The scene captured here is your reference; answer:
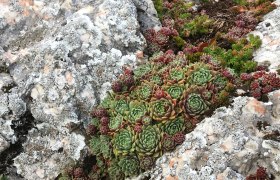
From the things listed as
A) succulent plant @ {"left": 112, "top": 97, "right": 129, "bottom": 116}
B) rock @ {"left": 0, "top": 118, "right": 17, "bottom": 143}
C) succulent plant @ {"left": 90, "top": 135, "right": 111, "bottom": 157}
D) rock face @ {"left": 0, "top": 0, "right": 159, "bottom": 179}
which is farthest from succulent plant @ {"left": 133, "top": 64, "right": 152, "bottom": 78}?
rock @ {"left": 0, "top": 118, "right": 17, "bottom": 143}

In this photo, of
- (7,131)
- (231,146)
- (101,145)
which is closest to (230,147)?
Answer: (231,146)

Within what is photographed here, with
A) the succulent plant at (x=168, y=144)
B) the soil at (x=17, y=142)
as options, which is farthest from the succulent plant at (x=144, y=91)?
the soil at (x=17, y=142)

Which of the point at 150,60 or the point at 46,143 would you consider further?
the point at 150,60

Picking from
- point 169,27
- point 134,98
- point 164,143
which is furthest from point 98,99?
point 169,27

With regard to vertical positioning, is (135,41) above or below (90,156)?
above

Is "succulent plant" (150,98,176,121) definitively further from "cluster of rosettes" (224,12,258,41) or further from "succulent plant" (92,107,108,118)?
"cluster of rosettes" (224,12,258,41)

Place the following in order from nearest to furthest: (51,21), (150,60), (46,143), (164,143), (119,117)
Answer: (164,143)
(119,117)
(46,143)
(150,60)
(51,21)

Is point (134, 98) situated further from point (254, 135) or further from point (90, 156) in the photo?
point (254, 135)
